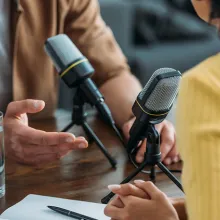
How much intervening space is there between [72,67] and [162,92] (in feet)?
0.92

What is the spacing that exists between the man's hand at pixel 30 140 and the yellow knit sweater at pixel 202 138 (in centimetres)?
43

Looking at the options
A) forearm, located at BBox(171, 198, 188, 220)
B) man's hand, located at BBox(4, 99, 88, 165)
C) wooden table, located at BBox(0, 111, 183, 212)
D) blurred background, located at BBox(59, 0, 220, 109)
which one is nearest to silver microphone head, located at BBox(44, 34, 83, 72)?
man's hand, located at BBox(4, 99, 88, 165)

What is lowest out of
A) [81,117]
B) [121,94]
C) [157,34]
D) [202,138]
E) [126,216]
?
[157,34]

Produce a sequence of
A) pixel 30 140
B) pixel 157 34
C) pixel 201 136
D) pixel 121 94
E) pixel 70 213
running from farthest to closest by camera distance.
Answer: pixel 157 34
pixel 121 94
pixel 30 140
pixel 70 213
pixel 201 136

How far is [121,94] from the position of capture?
66.6 inches

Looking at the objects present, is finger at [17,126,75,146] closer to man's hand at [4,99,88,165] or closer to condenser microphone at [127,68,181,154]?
man's hand at [4,99,88,165]

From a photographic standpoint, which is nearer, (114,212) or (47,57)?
(114,212)

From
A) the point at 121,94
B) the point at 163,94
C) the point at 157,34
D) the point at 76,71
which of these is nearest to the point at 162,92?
the point at 163,94

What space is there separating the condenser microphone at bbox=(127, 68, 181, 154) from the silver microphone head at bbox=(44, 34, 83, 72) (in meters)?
0.22

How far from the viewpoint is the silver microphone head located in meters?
1.32

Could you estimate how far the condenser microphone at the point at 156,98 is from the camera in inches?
43.0

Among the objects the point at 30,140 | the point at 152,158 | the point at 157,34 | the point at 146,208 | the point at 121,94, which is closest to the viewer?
the point at 146,208

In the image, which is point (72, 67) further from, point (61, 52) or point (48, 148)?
point (48, 148)

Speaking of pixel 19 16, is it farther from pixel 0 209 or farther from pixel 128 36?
pixel 128 36
